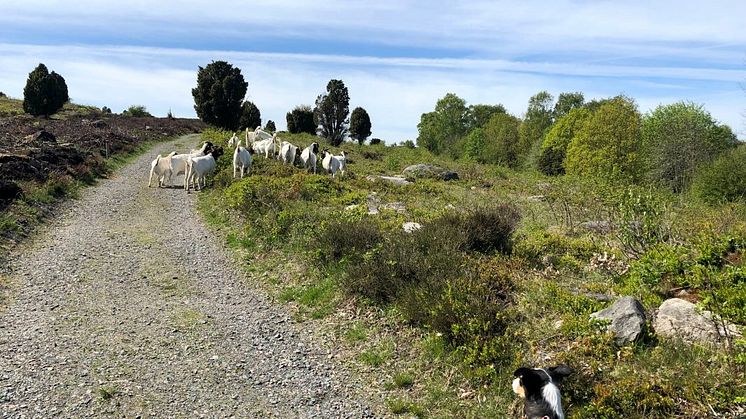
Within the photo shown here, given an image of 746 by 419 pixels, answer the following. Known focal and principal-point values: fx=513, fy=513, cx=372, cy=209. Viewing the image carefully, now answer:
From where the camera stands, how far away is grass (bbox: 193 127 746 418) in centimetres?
486

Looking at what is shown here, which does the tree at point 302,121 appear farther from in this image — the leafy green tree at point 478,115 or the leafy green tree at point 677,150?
the leafy green tree at point 478,115

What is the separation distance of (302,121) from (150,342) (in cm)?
5024

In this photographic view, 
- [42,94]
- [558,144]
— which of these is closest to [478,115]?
[558,144]

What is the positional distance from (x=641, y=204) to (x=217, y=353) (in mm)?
7240

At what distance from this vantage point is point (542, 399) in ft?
13.8

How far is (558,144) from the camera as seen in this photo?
53625 millimetres

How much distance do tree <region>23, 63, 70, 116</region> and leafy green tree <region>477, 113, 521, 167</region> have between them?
50362 mm

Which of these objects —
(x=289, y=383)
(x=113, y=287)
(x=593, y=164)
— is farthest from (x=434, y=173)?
(x=289, y=383)

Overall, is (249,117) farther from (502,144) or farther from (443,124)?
(443,124)

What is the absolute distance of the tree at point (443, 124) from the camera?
3314 inches

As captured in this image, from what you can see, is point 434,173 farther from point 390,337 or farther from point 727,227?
point 390,337

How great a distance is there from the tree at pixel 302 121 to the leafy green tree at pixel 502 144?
23.0 metres

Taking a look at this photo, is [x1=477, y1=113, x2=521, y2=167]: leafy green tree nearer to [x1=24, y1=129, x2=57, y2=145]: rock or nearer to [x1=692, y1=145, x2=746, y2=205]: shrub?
[x1=692, y1=145, x2=746, y2=205]: shrub

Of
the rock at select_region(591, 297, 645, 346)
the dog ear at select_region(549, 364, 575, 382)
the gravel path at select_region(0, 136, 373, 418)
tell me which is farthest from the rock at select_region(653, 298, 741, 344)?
the gravel path at select_region(0, 136, 373, 418)
